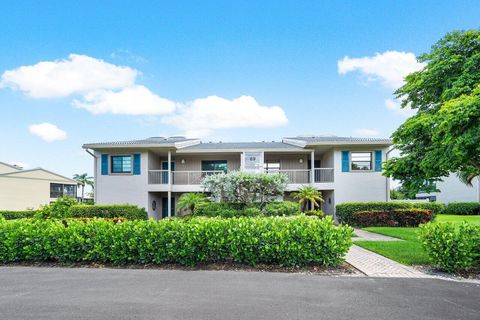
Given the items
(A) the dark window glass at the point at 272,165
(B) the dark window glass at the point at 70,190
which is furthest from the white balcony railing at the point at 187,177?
(B) the dark window glass at the point at 70,190

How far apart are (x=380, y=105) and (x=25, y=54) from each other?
55.2 ft

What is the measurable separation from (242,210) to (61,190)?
35.8 meters

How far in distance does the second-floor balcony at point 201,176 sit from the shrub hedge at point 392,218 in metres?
3.09

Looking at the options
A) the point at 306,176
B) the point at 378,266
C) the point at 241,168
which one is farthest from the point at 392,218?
the point at 378,266

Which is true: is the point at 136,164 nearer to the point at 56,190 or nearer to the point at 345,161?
the point at 345,161

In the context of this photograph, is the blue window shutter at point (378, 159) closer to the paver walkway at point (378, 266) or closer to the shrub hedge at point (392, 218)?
the shrub hedge at point (392, 218)

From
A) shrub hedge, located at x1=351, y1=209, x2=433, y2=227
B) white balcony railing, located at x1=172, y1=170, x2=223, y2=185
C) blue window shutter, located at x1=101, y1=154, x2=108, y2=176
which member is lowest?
shrub hedge, located at x1=351, y1=209, x2=433, y2=227

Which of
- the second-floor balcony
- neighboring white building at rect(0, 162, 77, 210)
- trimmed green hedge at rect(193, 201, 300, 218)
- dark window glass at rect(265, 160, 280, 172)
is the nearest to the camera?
trimmed green hedge at rect(193, 201, 300, 218)

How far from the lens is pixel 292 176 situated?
19125mm

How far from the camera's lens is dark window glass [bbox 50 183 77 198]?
1497 inches

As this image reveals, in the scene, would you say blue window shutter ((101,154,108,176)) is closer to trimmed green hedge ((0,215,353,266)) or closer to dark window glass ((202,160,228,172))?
dark window glass ((202,160,228,172))

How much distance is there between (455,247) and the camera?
6.22 metres

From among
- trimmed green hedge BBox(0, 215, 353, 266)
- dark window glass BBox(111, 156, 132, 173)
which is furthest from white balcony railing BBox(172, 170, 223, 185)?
trimmed green hedge BBox(0, 215, 353, 266)

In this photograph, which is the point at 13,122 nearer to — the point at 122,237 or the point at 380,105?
the point at 122,237
